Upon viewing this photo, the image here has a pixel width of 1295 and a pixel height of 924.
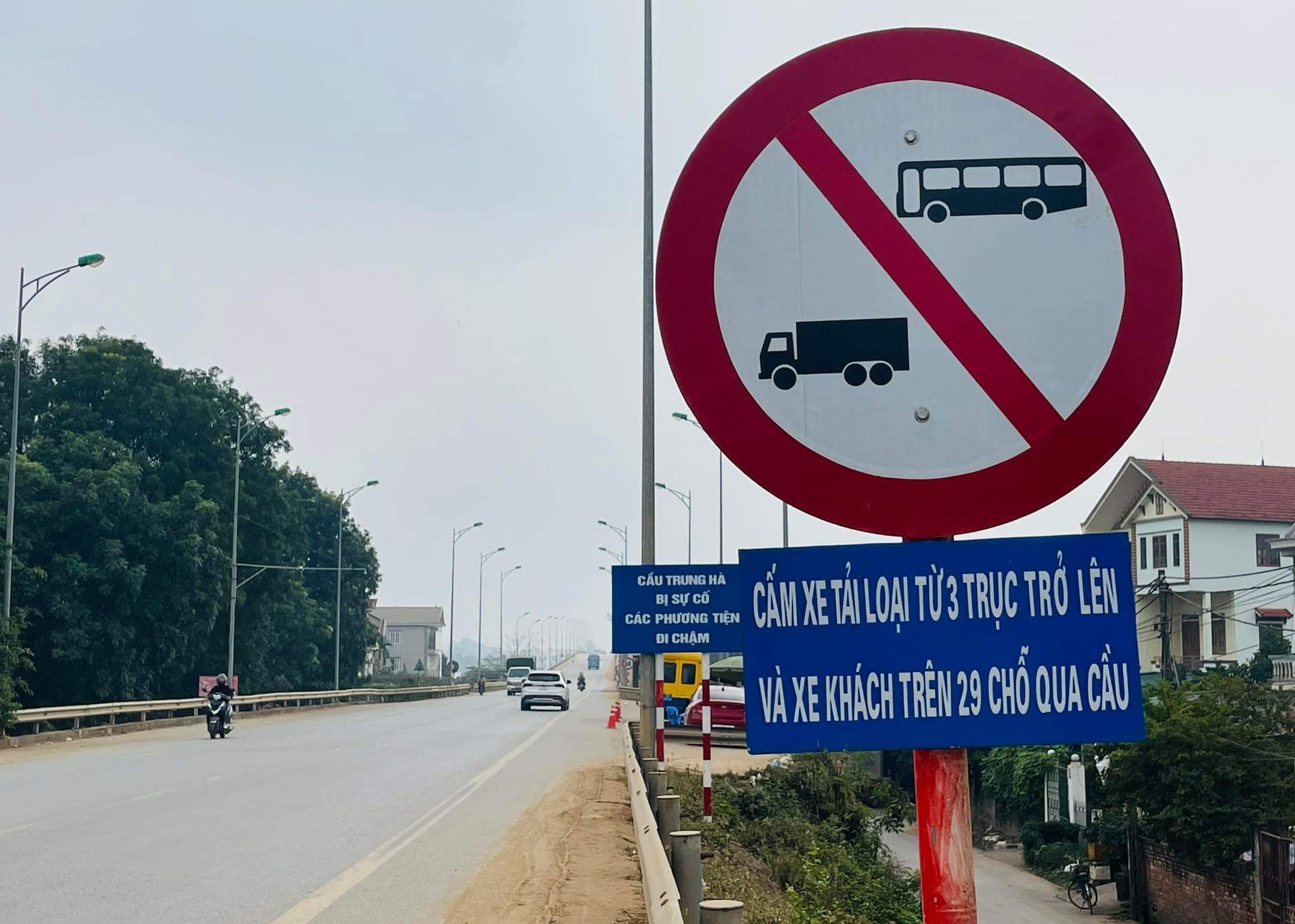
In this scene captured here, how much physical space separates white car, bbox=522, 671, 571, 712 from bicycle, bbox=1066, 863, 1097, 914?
88.6 feet

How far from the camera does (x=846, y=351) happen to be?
252cm

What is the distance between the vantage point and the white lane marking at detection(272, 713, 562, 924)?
10.2m

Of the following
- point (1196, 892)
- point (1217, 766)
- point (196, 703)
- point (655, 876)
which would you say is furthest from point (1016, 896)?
point (655, 876)

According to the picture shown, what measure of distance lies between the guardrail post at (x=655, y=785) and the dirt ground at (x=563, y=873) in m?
0.69

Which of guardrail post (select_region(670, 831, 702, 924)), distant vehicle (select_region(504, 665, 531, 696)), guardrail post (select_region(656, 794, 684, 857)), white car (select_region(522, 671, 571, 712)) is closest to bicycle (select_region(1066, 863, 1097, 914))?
guardrail post (select_region(656, 794, 684, 857))

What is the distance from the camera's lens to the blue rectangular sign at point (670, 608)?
17.7m

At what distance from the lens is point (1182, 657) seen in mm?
47156

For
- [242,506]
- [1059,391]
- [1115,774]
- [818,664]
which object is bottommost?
[1115,774]

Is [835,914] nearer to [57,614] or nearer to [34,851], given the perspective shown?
[34,851]

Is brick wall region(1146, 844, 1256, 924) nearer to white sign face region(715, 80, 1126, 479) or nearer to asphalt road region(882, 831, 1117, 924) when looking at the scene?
asphalt road region(882, 831, 1117, 924)

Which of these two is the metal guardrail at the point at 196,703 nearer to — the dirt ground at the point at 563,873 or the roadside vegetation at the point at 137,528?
the roadside vegetation at the point at 137,528

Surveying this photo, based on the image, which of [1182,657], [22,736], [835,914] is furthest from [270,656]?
[835,914]

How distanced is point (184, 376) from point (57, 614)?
564 inches

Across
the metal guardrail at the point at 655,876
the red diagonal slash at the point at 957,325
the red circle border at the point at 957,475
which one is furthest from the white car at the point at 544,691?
the red diagonal slash at the point at 957,325
